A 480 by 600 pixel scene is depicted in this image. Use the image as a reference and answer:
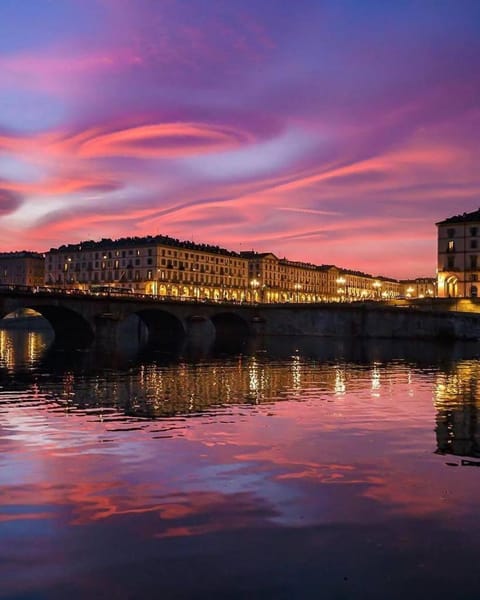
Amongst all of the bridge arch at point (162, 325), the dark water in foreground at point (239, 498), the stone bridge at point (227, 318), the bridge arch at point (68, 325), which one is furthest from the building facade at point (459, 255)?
the dark water in foreground at point (239, 498)

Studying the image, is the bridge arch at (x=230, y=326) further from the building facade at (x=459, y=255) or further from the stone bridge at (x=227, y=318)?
the building facade at (x=459, y=255)

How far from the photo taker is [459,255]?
5438 inches

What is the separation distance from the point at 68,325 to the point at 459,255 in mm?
82609

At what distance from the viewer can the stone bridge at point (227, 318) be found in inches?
3536

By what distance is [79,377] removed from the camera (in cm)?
4366

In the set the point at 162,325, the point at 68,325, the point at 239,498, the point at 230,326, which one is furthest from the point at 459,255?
the point at 239,498

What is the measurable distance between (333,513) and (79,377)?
32.5 m

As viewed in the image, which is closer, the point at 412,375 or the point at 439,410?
the point at 439,410

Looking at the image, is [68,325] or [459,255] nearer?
[68,325]

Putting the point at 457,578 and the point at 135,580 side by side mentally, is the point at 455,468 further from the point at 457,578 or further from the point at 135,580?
the point at 135,580

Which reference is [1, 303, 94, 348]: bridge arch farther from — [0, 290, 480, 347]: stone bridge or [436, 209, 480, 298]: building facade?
[436, 209, 480, 298]: building facade

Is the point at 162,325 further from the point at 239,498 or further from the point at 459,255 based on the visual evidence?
the point at 239,498

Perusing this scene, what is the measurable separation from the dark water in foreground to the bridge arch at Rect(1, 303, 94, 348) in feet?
193

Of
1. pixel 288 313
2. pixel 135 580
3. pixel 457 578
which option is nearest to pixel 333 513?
pixel 457 578
